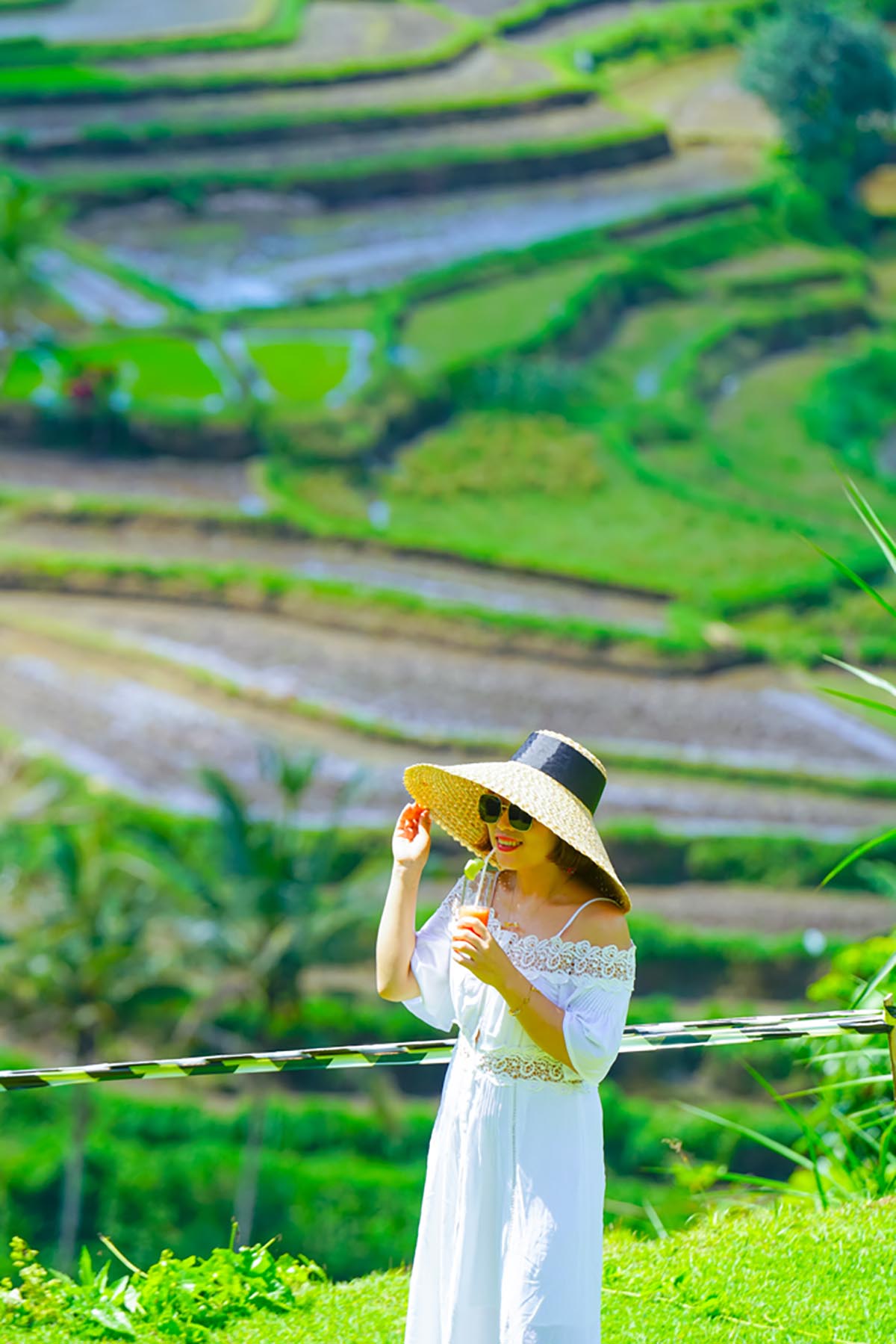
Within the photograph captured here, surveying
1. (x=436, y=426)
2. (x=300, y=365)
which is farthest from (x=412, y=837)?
(x=300, y=365)

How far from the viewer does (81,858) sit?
42.8ft

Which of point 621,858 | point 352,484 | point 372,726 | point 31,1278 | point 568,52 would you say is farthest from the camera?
point 568,52

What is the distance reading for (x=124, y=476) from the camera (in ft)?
74.3

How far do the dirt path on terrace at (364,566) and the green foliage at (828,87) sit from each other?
1219 centimetres

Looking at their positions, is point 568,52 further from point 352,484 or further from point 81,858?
point 81,858

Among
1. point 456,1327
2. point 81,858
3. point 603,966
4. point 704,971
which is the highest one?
point 603,966

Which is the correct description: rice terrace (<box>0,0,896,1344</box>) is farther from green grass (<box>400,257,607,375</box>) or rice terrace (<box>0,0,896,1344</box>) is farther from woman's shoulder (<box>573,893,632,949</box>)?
woman's shoulder (<box>573,893,632,949</box>)

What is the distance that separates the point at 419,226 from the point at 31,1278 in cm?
2746

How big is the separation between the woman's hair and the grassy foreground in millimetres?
1012

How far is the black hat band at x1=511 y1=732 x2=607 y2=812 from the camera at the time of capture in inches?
118

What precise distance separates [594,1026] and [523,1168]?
262 mm

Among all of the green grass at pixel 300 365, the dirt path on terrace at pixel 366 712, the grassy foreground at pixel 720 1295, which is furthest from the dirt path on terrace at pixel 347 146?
the grassy foreground at pixel 720 1295

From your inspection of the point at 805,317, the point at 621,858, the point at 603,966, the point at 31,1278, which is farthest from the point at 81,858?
the point at 805,317

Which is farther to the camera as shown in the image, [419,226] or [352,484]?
[419,226]
